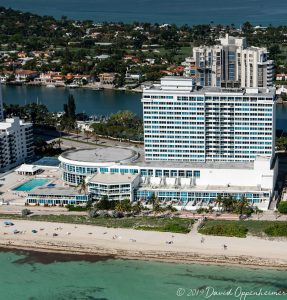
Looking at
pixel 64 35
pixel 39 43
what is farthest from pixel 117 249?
pixel 64 35

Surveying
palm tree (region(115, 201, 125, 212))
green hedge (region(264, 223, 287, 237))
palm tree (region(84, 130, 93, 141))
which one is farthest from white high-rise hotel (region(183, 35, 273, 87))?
green hedge (region(264, 223, 287, 237))

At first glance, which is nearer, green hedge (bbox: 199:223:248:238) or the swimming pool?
green hedge (bbox: 199:223:248:238)

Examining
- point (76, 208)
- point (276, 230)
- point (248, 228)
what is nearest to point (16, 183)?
point (76, 208)

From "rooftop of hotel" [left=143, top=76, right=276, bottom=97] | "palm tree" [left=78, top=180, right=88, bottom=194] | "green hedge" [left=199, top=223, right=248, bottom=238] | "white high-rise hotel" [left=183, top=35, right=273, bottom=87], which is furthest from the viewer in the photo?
"white high-rise hotel" [left=183, top=35, right=273, bottom=87]

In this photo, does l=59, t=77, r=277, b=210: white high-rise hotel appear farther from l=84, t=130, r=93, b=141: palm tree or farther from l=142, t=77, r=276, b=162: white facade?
l=84, t=130, r=93, b=141: palm tree

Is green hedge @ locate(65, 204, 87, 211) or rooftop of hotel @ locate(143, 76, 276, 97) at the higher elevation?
rooftop of hotel @ locate(143, 76, 276, 97)

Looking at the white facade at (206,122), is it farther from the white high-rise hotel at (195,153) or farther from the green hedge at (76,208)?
the green hedge at (76,208)

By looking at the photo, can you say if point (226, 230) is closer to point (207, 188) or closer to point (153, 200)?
point (207, 188)
